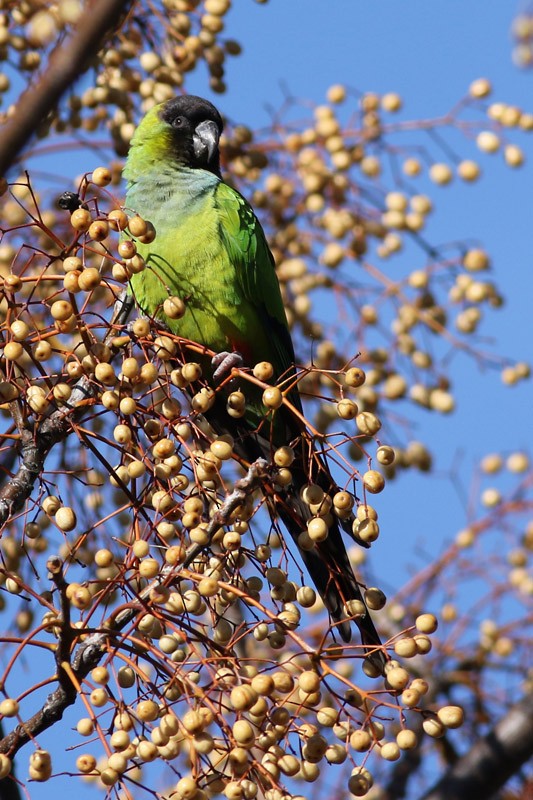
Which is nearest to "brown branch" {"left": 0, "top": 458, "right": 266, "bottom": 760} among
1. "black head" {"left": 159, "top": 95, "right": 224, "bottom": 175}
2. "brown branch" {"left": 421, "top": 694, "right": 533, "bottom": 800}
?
"brown branch" {"left": 421, "top": 694, "right": 533, "bottom": 800}

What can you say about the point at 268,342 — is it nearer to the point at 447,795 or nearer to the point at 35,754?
the point at 447,795

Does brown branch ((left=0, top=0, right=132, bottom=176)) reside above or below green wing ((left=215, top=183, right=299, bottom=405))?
below

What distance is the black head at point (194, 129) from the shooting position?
437 centimetres

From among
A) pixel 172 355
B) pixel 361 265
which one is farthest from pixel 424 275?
pixel 172 355

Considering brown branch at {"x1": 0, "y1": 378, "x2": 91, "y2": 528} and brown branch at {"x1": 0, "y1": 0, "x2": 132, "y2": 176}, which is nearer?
brown branch at {"x1": 0, "y1": 0, "x2": 132, "y2": 176}

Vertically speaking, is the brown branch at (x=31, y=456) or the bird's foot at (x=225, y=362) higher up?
the bird's foot at (x=225, y=362)

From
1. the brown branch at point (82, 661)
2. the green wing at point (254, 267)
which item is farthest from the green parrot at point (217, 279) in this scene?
the brown branch at point (82, 661)

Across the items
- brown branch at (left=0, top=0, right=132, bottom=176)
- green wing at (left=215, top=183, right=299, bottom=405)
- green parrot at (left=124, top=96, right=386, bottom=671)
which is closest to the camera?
brown branch at (left=0, top=0, right=132, bottom=176)

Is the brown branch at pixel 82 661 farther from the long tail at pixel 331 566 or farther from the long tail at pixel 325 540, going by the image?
the long tail at pixel 331 566

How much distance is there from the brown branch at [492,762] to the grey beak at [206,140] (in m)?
2.57

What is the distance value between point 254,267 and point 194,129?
0.91 metres

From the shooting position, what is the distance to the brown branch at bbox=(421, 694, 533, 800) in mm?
3746

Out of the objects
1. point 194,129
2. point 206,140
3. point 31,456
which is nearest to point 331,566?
point 31,456

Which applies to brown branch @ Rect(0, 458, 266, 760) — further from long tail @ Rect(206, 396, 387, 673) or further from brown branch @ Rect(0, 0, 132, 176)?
brown branch @ Rect(0, 0, 132, 176)
